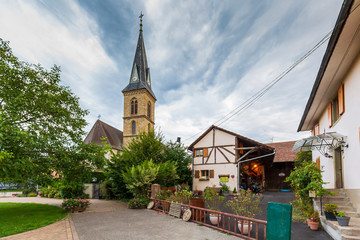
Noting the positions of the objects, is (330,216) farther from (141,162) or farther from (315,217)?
(141,162)

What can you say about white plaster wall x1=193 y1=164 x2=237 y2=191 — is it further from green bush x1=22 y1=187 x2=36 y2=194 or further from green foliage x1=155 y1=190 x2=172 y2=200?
green bush x1=22 y1=187 x2=36 y2=194

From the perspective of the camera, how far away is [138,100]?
36.9 meters

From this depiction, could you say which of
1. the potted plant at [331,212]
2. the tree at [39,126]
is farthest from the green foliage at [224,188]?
the potted plant at [331,212]

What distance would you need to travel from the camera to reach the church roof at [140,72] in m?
38.2

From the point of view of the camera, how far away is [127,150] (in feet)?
48.6

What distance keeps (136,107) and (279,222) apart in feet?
111

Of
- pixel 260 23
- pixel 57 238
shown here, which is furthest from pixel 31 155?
pixel 260 23

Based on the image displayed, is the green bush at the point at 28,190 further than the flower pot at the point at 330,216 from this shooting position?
Yes

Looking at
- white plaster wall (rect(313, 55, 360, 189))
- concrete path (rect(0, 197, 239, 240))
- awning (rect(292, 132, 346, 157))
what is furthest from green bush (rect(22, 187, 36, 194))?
white plaster wall (rect(313, 55, 360, 189))

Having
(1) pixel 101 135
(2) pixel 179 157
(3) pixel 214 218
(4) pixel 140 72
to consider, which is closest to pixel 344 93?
(3) pixel 214 218

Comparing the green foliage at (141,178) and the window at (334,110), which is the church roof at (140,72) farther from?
the window at (334,110)

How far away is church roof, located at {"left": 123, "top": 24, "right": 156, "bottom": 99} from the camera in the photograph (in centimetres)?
3825

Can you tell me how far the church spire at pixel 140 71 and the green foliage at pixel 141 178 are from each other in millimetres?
26454

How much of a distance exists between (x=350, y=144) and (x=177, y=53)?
10259 mm
